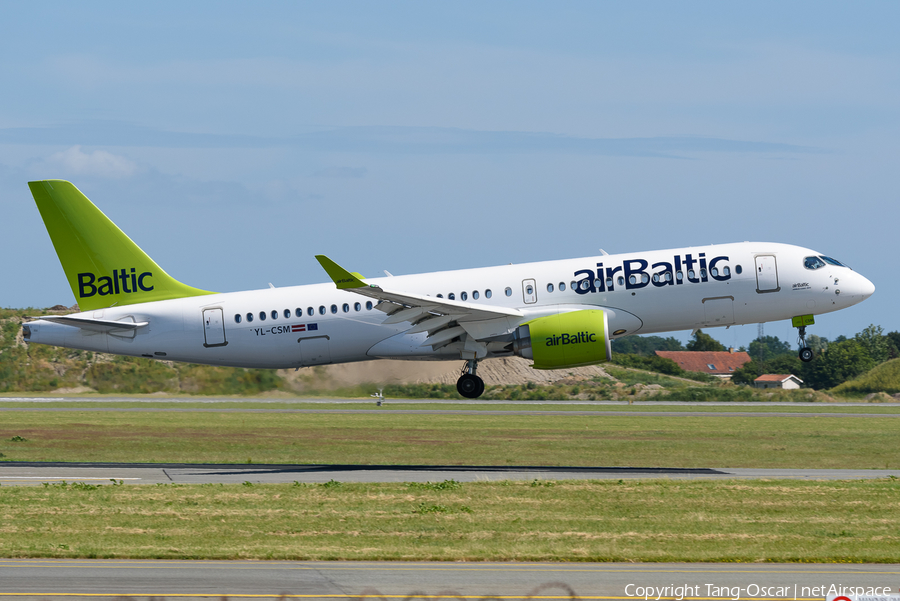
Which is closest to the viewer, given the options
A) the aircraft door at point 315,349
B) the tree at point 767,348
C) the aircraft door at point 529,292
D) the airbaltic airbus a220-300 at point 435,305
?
the airbaltic airbus a220-300 at point 435,305

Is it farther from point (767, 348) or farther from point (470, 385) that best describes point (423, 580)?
point (767, 348)

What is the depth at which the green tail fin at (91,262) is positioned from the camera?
37.6 m

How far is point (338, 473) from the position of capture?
33781mm

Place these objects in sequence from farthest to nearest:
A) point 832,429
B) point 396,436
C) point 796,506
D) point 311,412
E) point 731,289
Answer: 1. point 311,412
2. point 832,429
3. point 396,436
4. point 731,289
5. point 796,506

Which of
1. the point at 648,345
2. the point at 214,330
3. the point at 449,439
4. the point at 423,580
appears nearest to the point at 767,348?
the point at 648,345

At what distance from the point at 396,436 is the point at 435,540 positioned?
28.5 m

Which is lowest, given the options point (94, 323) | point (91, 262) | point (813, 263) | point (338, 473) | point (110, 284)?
point (338, 473)

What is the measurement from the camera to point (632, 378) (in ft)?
323

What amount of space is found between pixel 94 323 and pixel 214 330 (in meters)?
4.28

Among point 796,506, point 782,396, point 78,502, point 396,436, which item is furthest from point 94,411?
point 782,396

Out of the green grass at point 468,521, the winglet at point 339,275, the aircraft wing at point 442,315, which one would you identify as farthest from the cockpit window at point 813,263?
the winglet at point 339,275

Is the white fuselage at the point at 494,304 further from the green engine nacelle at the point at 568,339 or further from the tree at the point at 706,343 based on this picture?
the tree at the point at 706,343

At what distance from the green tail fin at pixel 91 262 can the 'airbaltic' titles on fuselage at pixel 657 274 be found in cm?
1509

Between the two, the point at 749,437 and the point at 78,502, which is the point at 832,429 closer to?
the point at 749,437
